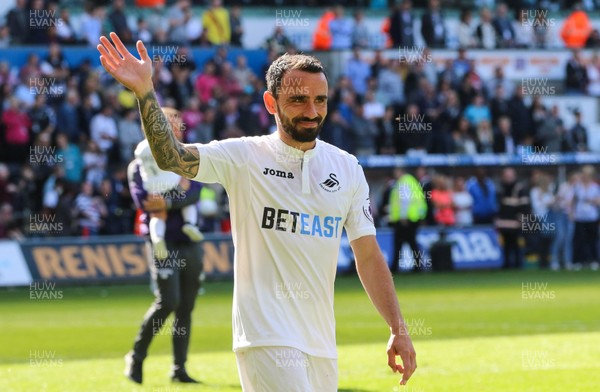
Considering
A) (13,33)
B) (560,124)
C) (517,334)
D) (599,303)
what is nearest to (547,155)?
(560,124)

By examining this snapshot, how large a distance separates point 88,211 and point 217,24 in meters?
7.48

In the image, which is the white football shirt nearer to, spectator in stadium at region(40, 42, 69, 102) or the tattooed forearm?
the tattooed forearm

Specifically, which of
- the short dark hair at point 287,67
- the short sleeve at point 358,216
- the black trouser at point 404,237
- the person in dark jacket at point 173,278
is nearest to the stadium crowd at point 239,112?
the black trouser at point 404,237

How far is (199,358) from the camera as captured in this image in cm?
1405

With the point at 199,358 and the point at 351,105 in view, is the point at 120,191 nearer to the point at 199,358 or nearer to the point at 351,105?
the point at 351,105

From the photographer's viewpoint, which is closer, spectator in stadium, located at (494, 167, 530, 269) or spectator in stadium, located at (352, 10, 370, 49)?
spectator in stadium, located at (494, 167, 530, 269)

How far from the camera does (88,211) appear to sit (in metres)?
24.9

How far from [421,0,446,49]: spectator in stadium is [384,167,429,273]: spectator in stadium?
7.09 metres

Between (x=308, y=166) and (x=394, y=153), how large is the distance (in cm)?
2327

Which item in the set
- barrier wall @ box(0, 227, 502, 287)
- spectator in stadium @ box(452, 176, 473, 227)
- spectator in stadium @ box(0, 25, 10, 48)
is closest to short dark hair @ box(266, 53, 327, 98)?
barrier wall @ box(0, 227, 502, 287)

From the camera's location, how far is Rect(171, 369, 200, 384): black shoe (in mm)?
11805

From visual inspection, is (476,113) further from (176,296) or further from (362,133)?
(176,296)

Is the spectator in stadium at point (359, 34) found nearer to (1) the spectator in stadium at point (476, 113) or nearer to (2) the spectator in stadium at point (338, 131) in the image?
(1) the spectator in stadium at point (476, 113)

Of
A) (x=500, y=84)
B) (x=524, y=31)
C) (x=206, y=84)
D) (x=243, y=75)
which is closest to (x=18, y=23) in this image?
(x=206, y=84)
